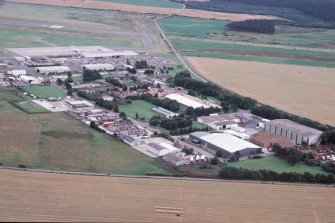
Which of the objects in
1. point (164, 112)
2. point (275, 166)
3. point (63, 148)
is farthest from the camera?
point (164, 112)

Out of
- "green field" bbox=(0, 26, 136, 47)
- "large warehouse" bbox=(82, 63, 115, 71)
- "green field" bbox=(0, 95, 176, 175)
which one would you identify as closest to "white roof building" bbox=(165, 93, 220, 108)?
"green field" bbox=(0, 95, 176, 175)

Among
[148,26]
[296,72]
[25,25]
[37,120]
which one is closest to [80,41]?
[25,25]

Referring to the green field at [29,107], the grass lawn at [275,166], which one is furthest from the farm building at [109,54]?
the grass lawn at [275,166]

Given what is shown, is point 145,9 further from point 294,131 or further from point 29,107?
point 294,131

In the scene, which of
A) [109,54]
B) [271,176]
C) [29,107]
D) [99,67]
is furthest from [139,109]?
[109,54]

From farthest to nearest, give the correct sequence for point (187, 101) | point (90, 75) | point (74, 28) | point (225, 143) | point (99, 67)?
point (74, 28), point (99, 67), point (90, 75), point (187, 101), point (225, 143)

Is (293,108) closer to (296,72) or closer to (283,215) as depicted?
(296,72)

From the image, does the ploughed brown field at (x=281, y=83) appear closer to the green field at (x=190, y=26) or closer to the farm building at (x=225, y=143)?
the farm building at (x=225, y=143)

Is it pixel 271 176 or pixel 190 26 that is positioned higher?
pixel 271 176
